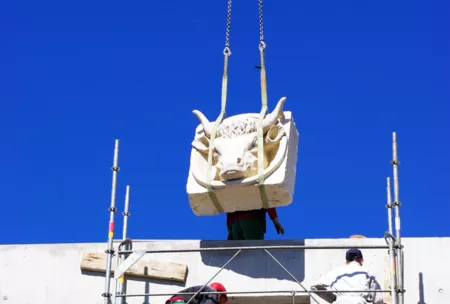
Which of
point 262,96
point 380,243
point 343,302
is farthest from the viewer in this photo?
point 262,96

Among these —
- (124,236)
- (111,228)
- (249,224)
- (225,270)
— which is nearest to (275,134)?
(249,224)

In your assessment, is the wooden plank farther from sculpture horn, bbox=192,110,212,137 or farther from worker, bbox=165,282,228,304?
sculpture horn, bbox=192,110,212,137

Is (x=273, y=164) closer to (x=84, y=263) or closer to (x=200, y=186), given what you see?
(x=200, y=186)

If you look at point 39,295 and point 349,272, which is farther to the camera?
point 39,295

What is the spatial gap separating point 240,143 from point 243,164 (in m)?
0.33

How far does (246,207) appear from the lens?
50.6ft

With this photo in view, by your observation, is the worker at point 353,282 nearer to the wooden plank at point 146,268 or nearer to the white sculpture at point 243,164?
the white sculpture at point 243,164

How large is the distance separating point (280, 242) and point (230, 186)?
3.01ft

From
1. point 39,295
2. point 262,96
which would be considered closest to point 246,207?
point 262,96

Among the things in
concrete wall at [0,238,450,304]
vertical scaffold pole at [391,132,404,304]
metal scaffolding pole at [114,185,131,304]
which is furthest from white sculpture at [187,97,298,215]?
vertical scaffold pole at [391,132,404,304]

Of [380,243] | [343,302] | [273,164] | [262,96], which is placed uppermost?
[262,96]

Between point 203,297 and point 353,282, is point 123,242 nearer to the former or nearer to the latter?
point 203,297

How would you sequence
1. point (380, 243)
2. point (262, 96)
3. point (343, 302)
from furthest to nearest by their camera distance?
point (262, 96) < point (380, 243) < point (343, 302)

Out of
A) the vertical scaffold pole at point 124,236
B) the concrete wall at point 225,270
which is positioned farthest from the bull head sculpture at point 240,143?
the vertical scaffold pole at point 124,236
